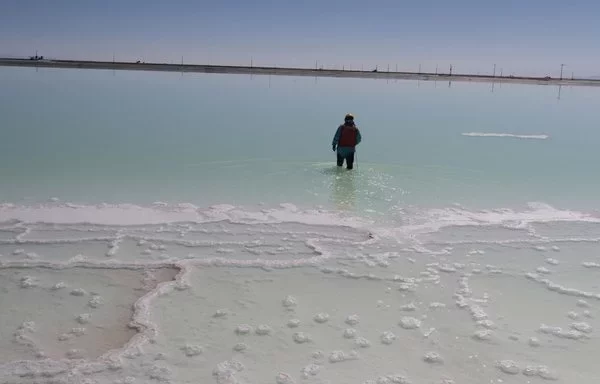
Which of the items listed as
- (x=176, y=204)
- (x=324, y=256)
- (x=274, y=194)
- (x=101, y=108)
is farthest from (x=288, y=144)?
(x=101, y=108)

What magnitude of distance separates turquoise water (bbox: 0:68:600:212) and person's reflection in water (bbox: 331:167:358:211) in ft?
0.11

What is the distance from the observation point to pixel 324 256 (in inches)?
263

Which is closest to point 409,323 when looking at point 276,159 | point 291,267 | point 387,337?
point 387,337

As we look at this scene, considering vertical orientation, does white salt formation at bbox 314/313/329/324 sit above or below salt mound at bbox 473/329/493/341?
below

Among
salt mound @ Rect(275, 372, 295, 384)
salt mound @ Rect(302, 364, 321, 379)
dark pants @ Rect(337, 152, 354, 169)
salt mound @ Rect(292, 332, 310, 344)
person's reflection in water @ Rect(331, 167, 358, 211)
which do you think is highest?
dark pants @ Rect(337, 152, 354, 169)

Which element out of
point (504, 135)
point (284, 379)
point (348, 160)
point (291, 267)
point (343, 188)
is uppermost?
point (504, 135)

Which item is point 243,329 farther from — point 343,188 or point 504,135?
point 504,135

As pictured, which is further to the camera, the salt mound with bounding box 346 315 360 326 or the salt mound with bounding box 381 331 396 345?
the salt mound with bounding box 346 315 360 326

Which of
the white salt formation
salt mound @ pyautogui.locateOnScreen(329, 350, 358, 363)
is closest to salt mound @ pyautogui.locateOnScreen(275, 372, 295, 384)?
salt mound @ pyautogui.locateOnScreen(329, 350, 358, 363)

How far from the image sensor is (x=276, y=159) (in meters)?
13.4

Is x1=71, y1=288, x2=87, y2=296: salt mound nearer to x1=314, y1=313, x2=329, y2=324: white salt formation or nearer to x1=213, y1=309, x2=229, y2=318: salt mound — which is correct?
x1=213, y1=309, x2=229, y2=318: salt mound

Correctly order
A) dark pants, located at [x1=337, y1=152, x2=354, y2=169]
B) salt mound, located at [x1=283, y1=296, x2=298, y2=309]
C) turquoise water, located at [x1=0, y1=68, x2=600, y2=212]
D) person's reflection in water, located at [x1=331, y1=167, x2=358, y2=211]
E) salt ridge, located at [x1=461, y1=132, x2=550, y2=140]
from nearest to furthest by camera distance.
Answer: salt mound, located at [x1=283, y1=296, x2=298, y2=309], person's reflection in water, located at [x1=331, y1=167, x2=358, y2=211], turquoise water, located at [x1=0, y1=68, x2=600, y2=212], dark pants, located at [x1=337, y1=152, x2=354, y2=169], salt ridge, located at [x1=461, y1=132, x2=550, y2=140]

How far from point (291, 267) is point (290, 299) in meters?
0.90

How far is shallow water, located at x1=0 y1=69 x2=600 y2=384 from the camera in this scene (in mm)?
4324
